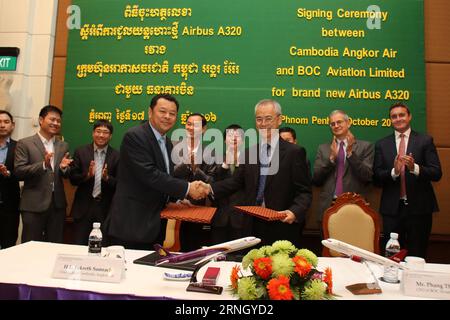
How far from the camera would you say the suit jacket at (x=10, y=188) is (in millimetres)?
3307

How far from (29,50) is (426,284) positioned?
4.34 metres

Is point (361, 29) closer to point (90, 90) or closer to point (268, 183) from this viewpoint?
point (268, 183)

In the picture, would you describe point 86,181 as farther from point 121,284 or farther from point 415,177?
point 415,177

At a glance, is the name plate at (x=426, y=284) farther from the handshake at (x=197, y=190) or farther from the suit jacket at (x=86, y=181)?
the suit jacket at (x=86, y=181)

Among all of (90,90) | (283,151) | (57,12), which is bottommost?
(283,151)

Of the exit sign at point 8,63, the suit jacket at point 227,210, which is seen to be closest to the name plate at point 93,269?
the suit jacket at point 227,210

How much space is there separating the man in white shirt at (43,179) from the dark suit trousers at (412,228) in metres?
2.76

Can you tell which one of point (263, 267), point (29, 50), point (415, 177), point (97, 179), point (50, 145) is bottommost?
point (263, 267)

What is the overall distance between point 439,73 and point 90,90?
3.58 m

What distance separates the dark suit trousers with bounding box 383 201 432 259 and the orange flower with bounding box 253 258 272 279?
86.1 inches

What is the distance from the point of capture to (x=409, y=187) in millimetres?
3002

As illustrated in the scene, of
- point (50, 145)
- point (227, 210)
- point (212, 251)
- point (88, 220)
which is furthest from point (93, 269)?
point (50, 145)
